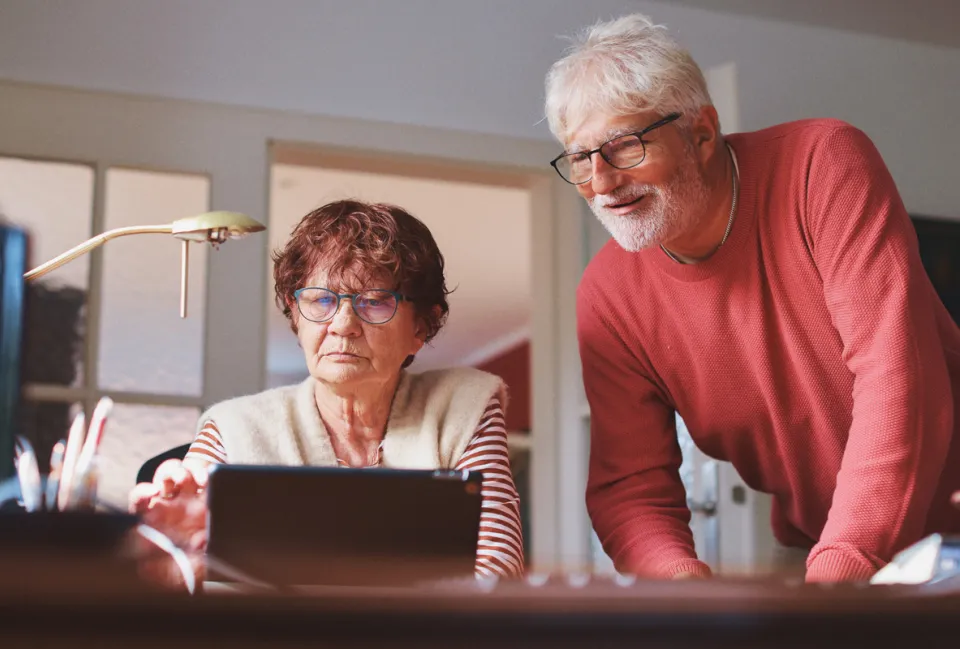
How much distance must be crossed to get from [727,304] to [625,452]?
270 mm

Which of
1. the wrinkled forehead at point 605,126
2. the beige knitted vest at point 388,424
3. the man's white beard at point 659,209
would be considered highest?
the wrinkled forehead at point 605,126

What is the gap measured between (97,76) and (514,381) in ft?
18.0

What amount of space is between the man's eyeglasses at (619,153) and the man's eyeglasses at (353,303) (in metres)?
0.31

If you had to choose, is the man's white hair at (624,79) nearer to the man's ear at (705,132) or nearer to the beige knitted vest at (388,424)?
the man's ear at (705,132)

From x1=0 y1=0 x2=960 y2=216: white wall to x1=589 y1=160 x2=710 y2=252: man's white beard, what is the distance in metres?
1.53

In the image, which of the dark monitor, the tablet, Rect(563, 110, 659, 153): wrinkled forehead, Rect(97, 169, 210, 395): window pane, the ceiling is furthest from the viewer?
the ceiling

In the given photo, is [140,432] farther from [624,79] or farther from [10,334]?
[624,79]

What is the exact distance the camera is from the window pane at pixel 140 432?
2865 millimetres

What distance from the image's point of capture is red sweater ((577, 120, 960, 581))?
1.41 m

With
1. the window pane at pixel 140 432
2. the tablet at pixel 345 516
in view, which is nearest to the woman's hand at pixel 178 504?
the tablet at pixel 345 516

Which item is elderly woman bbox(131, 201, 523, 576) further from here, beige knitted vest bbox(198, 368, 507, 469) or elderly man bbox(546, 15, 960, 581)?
elderly man bbox(546, 15, 960, 581)

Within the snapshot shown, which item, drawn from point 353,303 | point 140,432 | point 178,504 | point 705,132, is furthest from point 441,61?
point 178,504

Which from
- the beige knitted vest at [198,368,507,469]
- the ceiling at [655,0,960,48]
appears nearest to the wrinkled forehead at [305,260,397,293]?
the beige knitted vest at [198,368,507,469]

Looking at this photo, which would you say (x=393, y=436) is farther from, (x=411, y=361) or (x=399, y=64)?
(x=399, y=64)
